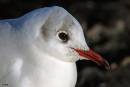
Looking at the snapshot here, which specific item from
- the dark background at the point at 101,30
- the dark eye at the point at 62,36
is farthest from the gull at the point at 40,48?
the dark background at the point at 101,30

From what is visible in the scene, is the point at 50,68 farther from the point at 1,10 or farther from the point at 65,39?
the point at 1,10

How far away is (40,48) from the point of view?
8.17 ft

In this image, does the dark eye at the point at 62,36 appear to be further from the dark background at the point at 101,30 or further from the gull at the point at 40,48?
the dark background at the point at 101,30

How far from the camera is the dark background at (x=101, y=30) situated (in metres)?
4.44

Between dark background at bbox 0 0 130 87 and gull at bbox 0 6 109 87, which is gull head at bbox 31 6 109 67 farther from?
dark background at bbox 0 0 130 87

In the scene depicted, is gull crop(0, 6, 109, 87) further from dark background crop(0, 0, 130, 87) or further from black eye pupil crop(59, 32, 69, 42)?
dark background crop(0, 0, 130, 87)

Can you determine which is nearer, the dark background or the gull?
the gull

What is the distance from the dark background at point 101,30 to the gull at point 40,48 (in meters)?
1.80

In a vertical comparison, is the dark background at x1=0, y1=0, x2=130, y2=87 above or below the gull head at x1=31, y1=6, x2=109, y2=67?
below

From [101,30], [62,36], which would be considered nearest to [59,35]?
[62,36]

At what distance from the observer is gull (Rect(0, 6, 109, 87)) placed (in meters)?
2.48

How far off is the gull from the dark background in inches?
70.9

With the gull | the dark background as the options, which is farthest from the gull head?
the dark background

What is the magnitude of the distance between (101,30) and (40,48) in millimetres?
2692
